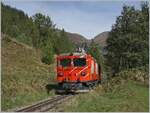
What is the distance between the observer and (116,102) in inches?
862

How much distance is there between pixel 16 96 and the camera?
2538cm

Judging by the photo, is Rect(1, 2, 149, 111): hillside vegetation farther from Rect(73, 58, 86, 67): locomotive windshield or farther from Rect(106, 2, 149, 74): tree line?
Rect(73, 58, 86, 67): locomotive windshield

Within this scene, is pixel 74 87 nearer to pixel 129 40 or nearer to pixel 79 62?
pixel 79 62

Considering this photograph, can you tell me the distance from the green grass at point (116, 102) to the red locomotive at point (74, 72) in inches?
170

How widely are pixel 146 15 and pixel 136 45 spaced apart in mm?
4826

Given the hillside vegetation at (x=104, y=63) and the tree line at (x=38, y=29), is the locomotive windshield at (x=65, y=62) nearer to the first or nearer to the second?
the hillside vegetation at (x=104, y=63)

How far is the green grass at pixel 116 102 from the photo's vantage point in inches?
784

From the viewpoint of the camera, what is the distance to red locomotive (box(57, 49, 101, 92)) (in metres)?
31.0

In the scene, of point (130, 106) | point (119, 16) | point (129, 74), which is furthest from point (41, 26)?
point (130, 106)

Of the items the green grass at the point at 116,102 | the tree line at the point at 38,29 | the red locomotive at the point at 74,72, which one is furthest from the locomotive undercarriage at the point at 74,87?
the tree line at the point at 38,29

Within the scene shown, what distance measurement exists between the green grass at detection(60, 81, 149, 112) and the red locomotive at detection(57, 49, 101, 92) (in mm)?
4325

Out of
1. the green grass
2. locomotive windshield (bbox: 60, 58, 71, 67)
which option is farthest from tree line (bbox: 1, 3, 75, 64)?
the green grass

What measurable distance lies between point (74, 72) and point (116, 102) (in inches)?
375

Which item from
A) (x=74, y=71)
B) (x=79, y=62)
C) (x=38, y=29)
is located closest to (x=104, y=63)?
(x=79, y=62)
